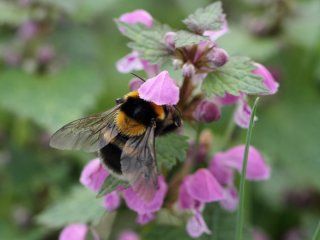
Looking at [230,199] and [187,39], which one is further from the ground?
[187,39]

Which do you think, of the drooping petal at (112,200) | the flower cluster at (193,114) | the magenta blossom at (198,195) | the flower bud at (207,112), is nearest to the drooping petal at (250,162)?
the flower cluster at (193,114)

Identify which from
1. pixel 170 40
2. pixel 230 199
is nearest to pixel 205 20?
pixel 170 40

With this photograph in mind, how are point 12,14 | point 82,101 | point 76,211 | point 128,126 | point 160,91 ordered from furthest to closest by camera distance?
point 12,14, point 82,101, point 76,211, point 128,126, point 160,91

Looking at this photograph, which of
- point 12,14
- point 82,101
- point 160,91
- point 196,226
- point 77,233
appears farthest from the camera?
point 12,14

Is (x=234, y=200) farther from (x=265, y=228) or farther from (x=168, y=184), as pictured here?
(x=265, y=228)

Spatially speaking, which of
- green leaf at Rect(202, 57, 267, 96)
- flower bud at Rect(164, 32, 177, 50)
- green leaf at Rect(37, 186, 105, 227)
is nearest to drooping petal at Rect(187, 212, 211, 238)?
green leaf at Rect(37, 186, 105, 227)

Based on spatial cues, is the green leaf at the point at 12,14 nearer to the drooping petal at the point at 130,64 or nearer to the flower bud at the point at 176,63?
the drooping petal at the point at 130,64

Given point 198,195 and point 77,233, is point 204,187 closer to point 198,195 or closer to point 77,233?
point 198,195
